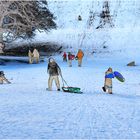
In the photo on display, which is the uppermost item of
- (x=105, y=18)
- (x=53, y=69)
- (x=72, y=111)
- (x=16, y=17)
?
(x=105, y=18)

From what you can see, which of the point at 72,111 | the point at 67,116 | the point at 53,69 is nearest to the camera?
the point at 67,116

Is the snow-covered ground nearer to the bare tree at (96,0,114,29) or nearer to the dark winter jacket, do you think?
the dark winter jacket

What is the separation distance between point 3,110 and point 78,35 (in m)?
49.4

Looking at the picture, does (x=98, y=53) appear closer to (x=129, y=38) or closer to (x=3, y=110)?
(x=129, y=38)

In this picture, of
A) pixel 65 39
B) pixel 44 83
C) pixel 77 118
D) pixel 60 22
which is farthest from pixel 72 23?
pixel 77 118

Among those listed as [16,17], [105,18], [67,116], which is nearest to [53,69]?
[67,116]

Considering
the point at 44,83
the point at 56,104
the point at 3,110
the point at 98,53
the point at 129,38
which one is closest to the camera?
the point at 3,110

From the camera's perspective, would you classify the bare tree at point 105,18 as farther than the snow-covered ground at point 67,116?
Yes

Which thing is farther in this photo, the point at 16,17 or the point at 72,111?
the point at 16,17

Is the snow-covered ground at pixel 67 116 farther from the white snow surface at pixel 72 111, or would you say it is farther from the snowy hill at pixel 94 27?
the snowy hill at pixel 94 27

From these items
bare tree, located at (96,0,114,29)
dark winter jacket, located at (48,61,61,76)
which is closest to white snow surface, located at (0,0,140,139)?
dark winter jacket, located at (48,61,61,76)

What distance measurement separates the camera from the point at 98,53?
55594 mm

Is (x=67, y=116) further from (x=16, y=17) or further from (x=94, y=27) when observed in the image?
(x=94, y=27)

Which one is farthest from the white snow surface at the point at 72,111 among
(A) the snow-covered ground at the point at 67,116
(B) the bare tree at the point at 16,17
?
(B) the bare tree at the point at 16,17
